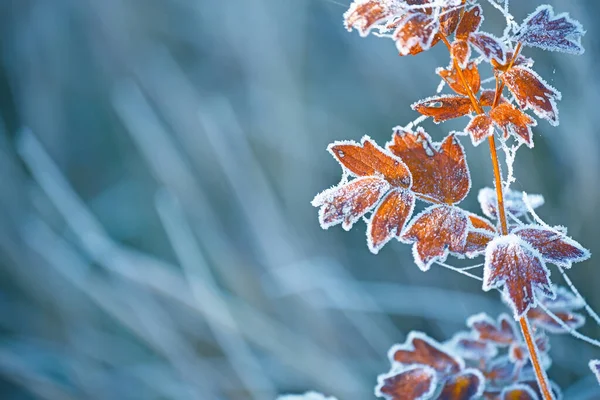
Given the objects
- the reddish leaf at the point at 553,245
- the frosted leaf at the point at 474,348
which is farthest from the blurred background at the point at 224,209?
the reddish leaf at the point at 553,245

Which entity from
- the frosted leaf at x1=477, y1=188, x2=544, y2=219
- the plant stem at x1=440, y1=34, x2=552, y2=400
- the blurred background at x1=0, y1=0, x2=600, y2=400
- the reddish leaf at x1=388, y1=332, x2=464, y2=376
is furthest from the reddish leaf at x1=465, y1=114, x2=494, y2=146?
the blurred background at x1=0, y1=0, x2=600, y2=400

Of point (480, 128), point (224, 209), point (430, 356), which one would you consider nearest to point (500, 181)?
point (480, 128)

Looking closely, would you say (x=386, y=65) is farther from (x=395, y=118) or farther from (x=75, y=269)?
(x=75, y=269)

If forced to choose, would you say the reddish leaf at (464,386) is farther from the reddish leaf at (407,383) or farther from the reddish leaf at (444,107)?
the reddish leaf at (444,107)

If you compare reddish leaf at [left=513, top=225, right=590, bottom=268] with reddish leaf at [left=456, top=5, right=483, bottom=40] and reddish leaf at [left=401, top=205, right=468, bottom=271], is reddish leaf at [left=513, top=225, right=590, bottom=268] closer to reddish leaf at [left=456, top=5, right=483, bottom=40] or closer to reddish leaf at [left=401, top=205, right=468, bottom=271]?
reddish leaf at [left=401, top=205, right=468, bottom=271]

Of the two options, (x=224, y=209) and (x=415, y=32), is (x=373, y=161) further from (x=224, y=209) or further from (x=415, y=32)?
(x=224, y=209)
